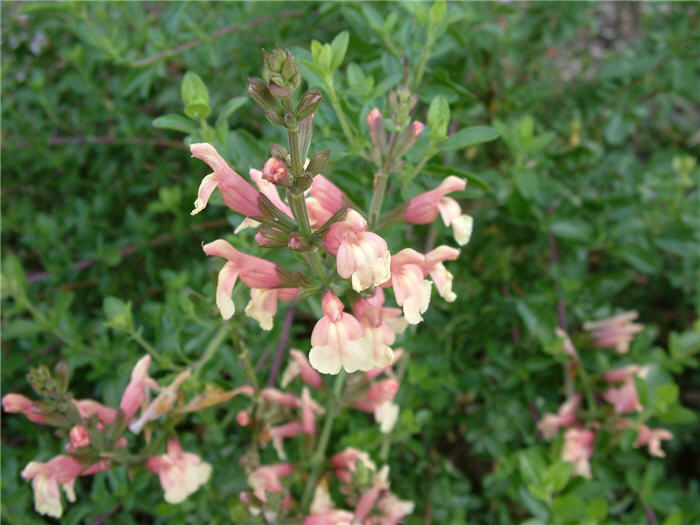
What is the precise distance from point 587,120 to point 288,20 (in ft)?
4.99

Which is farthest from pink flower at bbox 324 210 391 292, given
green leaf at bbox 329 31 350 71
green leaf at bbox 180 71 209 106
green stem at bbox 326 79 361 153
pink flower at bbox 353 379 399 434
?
pink flower at bbox 353 379 399 434

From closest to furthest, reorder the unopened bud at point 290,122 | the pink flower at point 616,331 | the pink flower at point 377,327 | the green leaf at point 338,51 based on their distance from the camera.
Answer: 1. the unopened bud at point 290,122
2. the pink flower at point 377,327
3. the green leaf at point 338,51
4. the pink flower at point 616,331

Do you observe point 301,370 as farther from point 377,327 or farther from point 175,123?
point 175,123

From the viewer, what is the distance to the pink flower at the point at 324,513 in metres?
1.43

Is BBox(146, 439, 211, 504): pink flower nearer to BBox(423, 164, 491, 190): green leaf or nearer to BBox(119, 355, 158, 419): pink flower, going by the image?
BBox(119, 355, 158, 419): pink flower

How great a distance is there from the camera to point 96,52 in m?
2.69

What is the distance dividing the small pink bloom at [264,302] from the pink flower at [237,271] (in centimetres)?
2

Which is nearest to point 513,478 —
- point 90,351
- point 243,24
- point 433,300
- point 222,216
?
point 433,300

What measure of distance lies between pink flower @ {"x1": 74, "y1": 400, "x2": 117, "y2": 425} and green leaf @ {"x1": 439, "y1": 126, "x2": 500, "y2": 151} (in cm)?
96

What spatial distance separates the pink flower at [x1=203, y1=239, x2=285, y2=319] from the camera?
1.04 meters

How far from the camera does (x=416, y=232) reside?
6.84 ft

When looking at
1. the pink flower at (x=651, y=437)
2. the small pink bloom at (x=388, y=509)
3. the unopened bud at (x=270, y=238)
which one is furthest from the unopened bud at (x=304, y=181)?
the pink flower at (x=651, y=437)

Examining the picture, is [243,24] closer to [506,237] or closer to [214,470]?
[506,237]

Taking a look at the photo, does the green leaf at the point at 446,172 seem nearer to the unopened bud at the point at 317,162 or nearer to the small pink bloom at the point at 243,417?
the unopened bud at the point at 317,162
